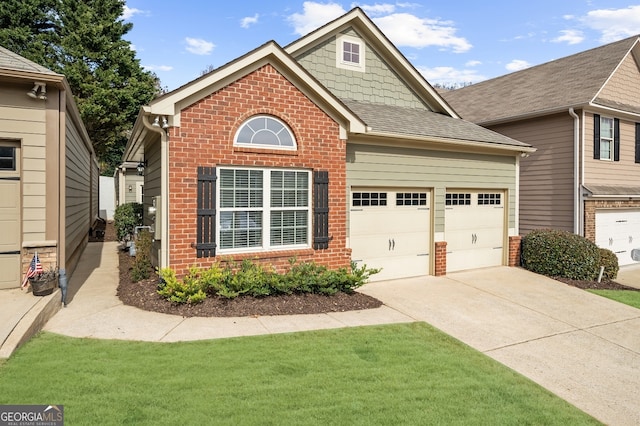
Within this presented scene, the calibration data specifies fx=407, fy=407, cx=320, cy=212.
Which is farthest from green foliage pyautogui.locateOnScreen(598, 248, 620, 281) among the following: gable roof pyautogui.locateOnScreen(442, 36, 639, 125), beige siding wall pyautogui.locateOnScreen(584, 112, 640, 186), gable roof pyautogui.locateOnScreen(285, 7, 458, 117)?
gable roof pyautogui.locateOnScreen(285, 7, 458, 117)

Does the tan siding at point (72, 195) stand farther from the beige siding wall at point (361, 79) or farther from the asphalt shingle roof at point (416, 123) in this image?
the asphalt shingle roof at point (416, 123)

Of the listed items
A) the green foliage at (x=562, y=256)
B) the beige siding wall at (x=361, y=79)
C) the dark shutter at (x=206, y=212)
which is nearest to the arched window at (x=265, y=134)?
the dark shutter at (x=206, y=212)

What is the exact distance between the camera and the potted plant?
6.53 m

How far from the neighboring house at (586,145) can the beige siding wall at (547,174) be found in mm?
31

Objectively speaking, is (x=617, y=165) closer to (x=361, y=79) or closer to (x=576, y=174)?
(x=576, y=174)

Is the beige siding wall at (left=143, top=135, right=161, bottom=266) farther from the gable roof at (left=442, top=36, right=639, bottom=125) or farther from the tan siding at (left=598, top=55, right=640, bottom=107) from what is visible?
the tan siding at (left=598, top=55, right=640, bottom=107)

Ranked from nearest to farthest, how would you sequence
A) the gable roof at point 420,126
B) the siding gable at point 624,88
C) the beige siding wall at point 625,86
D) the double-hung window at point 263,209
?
1. the double-hung window at point 263,209
2. the gable roof at point 420,126
3. the siding gable at point 624,88
4. the beige siding wall at point 625,86

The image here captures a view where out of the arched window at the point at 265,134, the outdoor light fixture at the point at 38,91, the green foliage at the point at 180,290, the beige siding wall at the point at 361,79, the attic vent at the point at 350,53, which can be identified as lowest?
the green foliage at the point at 180,290

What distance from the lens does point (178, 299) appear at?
6.76 meters

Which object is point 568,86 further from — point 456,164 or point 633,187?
point 456,164

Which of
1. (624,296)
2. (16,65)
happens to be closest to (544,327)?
(624,296)

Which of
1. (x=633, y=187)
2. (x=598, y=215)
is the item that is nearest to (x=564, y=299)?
(x=598, y=215)

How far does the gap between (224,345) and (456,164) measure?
319 inches

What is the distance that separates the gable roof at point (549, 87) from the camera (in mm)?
13781
